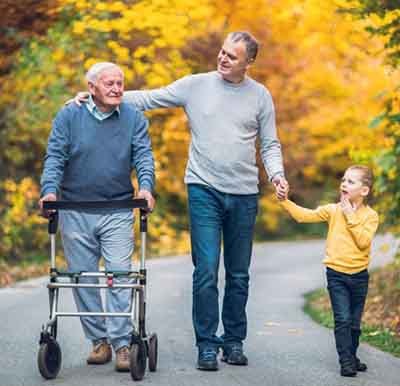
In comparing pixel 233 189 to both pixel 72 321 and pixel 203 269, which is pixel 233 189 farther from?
pixel 72 321

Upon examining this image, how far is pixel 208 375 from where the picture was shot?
21.5 ft

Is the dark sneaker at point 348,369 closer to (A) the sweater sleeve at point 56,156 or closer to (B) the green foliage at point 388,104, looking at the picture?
(A) the sweater sleeve at point 56,156

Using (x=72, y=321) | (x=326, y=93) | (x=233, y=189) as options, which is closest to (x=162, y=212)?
(x=326, y=93)

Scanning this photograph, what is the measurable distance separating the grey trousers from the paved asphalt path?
0.79 ft

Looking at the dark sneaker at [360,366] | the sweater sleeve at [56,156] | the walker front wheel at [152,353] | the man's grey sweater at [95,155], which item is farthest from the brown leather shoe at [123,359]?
the dark sneaker at [360,366]

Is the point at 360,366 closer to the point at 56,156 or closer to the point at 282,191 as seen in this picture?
the point at 282,191

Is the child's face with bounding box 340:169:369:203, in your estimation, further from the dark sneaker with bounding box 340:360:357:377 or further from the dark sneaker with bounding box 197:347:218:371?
the dark sneaker with bounding box 197:347:218:371

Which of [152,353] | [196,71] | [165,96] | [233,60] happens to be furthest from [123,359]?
[196,71]

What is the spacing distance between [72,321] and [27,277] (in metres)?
4.97

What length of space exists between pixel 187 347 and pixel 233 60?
2.00 metres

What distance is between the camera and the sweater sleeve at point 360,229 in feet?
22.3

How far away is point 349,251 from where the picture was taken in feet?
22.4

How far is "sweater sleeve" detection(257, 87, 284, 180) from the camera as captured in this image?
7.07 meters

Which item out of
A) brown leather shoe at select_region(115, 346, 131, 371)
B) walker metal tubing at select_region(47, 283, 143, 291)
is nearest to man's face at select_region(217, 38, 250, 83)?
walker metal tubing at select_region(47, 283, 143, 291)
